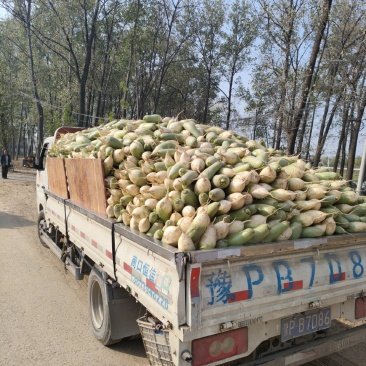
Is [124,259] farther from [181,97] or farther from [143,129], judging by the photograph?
[181,97]

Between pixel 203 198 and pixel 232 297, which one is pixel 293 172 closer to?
pixel 203 198

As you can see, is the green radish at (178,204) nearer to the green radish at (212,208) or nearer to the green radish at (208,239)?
the green radish at (212,208)

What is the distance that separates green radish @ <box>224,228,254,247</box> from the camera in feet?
8.85

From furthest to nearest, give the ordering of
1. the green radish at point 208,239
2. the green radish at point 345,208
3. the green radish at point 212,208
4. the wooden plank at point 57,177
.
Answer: the wooden plank at point 57,177 → the green radish at point 345,208 → the green radish at point 212,208 → the green radish at point 208,239

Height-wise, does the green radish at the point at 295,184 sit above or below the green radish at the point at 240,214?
above

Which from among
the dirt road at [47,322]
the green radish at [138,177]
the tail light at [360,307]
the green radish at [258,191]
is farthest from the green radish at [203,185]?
the dirt road at [47,322]

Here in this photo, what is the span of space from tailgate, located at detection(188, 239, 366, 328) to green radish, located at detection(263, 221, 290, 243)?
151mm

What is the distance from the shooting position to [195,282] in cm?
236

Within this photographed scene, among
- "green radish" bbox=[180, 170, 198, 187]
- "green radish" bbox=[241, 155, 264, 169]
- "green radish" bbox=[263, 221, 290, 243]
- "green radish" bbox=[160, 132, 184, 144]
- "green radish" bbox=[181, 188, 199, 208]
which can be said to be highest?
"green radish" bbox=[160, 132, 184, 144]

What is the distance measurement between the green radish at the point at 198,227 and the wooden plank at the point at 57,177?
3262 millimetres

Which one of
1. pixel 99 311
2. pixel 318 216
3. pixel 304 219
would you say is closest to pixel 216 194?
pixel 304 219

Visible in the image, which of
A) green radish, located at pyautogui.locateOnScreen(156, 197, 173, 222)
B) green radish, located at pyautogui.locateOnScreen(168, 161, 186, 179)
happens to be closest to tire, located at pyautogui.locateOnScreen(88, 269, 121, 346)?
green radish, located at pyautogui.locateOnScreen(156, 197, 173, 222)

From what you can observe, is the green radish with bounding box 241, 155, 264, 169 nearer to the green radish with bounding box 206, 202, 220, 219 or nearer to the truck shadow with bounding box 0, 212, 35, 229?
the green radish with bounding box 206, 202, 220, 219

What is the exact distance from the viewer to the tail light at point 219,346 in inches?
96.2
